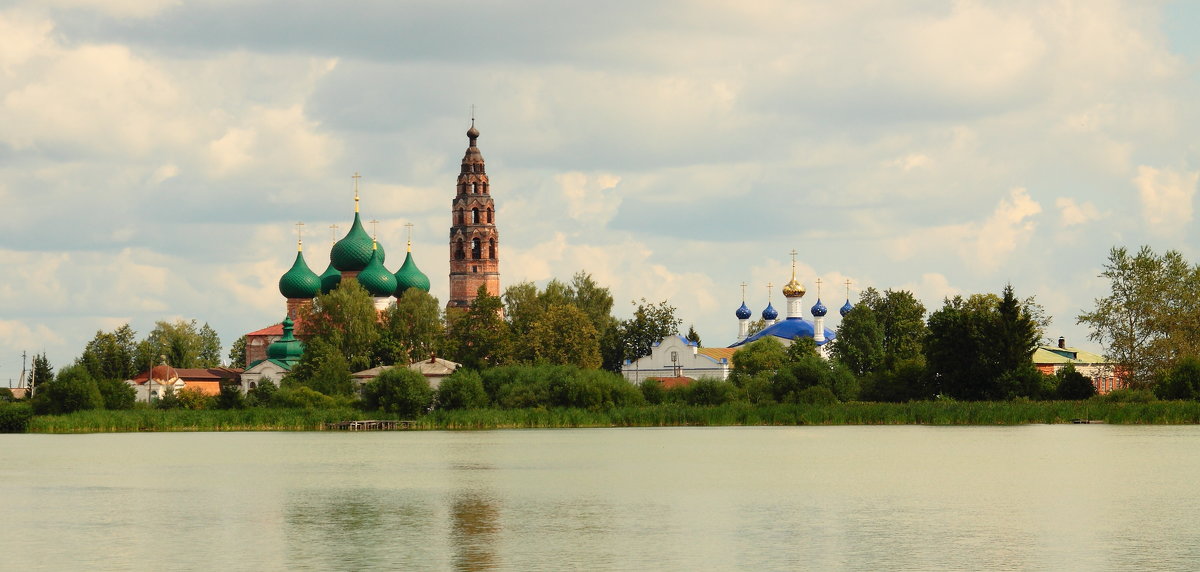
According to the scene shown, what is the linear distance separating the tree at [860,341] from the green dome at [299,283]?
42.2m

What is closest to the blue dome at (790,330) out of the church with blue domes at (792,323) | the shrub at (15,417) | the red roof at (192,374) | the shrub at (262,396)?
the church with blue domes at (792,323)

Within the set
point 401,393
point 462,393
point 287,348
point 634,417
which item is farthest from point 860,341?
point 287,348

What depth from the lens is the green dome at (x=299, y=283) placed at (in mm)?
119062

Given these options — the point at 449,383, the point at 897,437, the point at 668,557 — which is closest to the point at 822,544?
the point at 668,557

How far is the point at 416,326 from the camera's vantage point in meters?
105

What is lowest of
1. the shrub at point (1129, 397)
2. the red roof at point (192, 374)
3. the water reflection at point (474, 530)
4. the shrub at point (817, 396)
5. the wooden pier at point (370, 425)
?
the water reflection at point (474, 530)

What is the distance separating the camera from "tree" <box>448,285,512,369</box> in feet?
311

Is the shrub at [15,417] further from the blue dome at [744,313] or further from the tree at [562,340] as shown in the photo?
the blue dome at [744,313]

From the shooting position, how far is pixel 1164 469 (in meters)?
40.2

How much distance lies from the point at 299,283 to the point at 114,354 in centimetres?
1538

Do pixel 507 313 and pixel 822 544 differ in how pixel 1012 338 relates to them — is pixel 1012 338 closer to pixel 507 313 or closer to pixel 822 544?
pixel 507 313

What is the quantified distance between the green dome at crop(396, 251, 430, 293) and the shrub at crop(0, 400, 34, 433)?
47282mm

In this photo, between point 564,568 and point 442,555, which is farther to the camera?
point 442,555

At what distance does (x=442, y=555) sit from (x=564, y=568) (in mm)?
2532
